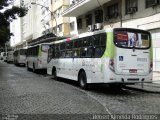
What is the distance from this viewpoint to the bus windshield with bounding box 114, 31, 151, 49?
14.9 meters

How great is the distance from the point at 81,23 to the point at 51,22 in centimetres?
2079

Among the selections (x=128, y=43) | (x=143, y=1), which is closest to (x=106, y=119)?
(x=128, y=43)

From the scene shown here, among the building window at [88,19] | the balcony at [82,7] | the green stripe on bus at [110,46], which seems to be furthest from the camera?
the building window at [88,19]

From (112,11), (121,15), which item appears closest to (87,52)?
(121,15)

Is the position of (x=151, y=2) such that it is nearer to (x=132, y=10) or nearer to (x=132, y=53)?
(x=132, y=10)

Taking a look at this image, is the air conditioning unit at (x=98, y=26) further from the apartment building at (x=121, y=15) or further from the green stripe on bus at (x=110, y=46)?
the green stripe on bus at (x=110, y=46)

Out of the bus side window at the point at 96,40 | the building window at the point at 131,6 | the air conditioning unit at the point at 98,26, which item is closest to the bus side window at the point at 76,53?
the bus side window at the point at 96,40

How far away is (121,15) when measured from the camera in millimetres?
28500

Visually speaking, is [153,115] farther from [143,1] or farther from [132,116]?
[143,1]

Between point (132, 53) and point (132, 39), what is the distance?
2.00 ft

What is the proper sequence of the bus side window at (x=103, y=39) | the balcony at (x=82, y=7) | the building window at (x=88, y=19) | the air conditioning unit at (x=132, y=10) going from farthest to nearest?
1. the building window at (x=88, y=19)
2. the balcony at (x=82, y=7)
3. the air conditioning unit at (x=132, y=10)
4. the bus side window at (x=103, y=39)

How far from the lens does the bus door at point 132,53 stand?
14.9 meters

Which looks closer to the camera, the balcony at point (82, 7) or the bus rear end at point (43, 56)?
the bus rear end at point (43, 56)

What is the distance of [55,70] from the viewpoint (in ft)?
76.0
